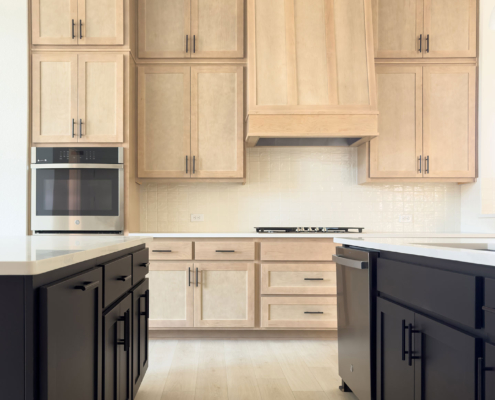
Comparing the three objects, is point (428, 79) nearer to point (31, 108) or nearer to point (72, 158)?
point (72, 158)

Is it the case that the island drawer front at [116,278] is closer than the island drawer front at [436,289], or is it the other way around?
the island drawer front at [436,289]

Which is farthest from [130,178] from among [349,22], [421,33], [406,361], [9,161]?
[421,33]

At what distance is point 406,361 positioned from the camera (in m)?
1.44

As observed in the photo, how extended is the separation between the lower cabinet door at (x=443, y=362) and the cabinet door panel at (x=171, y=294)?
210cm

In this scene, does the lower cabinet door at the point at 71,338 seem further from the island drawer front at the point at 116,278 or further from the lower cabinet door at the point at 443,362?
the lower cabinet door at the point at 443,362

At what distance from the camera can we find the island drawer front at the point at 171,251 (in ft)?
10.6

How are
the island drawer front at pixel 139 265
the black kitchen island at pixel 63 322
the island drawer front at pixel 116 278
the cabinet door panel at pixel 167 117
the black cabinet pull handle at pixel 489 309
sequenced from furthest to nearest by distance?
the cabinet door panel at pixel 167 117
the island drawer front at pixel 139 265
the island drawer front at pixel 116 278
the black cabinet pull handle at pixel 489 309
the black kitchen island at pixel 63 322

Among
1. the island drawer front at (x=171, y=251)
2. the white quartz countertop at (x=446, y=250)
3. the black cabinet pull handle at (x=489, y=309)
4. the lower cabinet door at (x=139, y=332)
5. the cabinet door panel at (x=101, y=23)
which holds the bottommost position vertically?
the lower cabinet door at (x=139, y=332)

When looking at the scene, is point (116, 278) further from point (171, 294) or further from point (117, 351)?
point (171, 294)

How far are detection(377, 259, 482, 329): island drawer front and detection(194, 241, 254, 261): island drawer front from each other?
1.63 metres

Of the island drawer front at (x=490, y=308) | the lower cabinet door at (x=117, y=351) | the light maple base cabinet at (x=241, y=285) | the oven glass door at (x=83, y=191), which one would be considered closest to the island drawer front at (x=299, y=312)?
the light maple base cabinet at (x=241, y=285)

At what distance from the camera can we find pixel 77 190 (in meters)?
3.26

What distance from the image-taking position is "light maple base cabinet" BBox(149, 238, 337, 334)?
3.21 m

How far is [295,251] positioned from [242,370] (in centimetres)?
102
